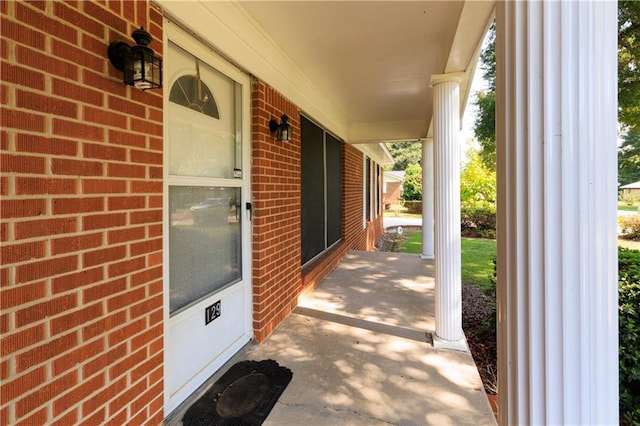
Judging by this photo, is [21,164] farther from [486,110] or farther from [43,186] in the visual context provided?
[486,110]

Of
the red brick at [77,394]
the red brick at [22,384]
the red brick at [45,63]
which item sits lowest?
the red brick at [77,394]

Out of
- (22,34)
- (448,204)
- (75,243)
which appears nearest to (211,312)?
(75,243)

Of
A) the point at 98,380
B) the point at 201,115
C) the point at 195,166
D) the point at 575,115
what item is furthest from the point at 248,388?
the point at 575,115

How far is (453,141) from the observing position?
2947 millimetres

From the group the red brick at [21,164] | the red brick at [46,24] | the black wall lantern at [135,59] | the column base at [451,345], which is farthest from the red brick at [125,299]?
the column base at [451,345]

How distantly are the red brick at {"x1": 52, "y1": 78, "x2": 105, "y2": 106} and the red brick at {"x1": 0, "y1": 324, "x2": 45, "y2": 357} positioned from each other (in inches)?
35.1

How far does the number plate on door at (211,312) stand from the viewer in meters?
2.34

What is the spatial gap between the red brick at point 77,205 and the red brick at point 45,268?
191 mm

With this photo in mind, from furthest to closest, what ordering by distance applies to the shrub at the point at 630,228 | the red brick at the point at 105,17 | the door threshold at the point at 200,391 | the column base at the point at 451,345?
the shrub at the point at 630,228 < the column base at the point at 451,345 < the door threshold at the point at 200,391 < the red brick at the point at 105,17

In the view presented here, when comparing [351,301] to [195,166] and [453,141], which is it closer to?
[453,141]

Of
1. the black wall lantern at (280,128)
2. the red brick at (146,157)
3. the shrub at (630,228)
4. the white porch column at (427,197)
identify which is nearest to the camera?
the red brick at (146,157)

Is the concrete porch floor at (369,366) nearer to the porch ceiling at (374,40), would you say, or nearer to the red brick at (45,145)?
the red brick at (45,145)

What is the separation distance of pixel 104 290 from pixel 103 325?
0.16m

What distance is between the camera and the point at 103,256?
1457 millimetres
